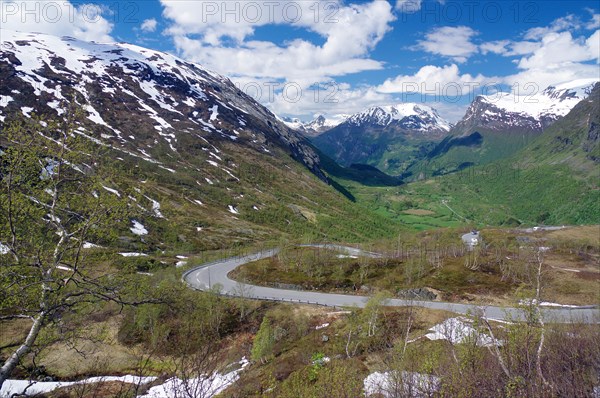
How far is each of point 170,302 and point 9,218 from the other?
6.40m

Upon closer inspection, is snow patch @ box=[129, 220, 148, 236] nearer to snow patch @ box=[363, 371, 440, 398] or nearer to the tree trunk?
snow patch @ box=[363, 371, 440, 398]

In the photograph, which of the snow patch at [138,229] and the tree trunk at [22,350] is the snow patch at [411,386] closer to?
the tree trunk at [22,350]

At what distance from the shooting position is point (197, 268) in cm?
11075

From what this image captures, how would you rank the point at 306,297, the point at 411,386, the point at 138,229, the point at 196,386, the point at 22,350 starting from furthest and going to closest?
the point at 138,229, the point at 306,297, the point at 411,386, the point at 196,386, the point at 22,350

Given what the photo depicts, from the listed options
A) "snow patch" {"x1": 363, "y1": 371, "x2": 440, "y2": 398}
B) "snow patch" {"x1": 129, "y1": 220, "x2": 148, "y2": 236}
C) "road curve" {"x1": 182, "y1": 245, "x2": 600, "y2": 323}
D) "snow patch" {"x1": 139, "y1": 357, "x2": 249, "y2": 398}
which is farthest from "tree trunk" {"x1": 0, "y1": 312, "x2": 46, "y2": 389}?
"snow patch" {"x1": 129, "y1": 220, "x2": 148, "y2": 236}

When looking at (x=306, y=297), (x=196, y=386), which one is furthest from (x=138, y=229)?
(x=196, y=386)

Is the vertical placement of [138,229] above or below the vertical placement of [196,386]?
below

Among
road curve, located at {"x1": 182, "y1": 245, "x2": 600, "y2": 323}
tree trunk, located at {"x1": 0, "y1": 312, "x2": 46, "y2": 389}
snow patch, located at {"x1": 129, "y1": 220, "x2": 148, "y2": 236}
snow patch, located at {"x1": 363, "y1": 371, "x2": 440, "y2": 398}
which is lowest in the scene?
road curve, located at {"x1": 182, "y1": 245, "x2": 600, "y2": 323}

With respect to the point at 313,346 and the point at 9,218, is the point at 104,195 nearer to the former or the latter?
the point at 9,218

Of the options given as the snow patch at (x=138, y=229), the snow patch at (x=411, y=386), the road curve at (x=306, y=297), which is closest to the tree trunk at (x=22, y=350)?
the snow patch at (x=411, y=386)

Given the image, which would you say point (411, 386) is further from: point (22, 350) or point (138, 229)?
point (138, 229)

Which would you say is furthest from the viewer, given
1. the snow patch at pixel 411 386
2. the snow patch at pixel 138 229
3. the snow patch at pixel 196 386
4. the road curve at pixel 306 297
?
the snow patch at pixel 138 229

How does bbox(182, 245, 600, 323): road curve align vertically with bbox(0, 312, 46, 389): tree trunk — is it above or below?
below

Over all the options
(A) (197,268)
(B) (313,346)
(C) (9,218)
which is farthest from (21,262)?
(A) (197,268)
